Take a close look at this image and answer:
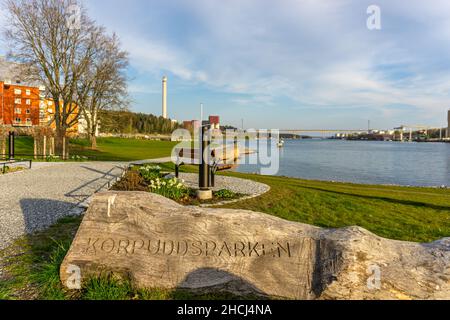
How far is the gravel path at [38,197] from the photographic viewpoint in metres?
6.33

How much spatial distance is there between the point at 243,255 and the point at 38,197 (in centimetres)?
848

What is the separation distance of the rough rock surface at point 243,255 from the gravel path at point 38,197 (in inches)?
117

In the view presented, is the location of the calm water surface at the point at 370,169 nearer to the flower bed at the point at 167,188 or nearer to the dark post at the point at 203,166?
the flower bed at the point at 167,188

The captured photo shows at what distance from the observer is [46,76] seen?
2408 cm

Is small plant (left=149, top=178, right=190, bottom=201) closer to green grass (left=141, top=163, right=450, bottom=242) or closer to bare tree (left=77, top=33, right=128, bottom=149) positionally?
green grass (left=141, top=163, right=450, bottom=242)

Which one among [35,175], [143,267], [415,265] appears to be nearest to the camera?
[415,265]

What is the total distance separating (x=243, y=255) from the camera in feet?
11.2

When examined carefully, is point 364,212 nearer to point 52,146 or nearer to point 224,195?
point 224,195

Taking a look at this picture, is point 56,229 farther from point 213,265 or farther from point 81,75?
point 81,75

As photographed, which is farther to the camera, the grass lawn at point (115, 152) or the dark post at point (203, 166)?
the grass lawn at point (115, 152)

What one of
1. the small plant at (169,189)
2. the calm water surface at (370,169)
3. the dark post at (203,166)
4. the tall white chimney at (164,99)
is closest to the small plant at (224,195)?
the dark post at (203,166)

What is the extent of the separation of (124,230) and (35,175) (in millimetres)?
12548
